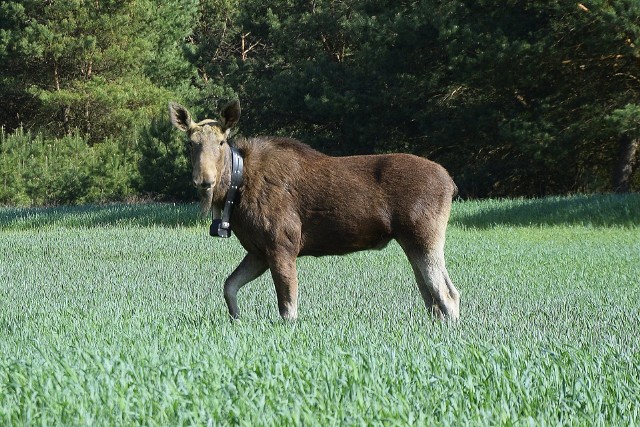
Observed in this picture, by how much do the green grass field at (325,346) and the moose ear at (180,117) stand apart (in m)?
1.57

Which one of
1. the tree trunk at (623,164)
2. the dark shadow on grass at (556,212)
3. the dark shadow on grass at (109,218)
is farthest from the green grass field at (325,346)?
the tree trunk at (623,164)

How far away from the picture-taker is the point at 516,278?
12031 millimetres

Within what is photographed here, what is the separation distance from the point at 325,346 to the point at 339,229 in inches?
67.0

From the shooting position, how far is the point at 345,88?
3006cm

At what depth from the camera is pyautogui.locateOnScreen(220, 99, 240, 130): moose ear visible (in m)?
7.73

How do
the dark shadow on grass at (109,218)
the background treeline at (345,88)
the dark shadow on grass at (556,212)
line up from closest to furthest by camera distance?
the dark shadow on grass at (556,212)
the dark shadow on grass at (109,218)
the background treeline at (345,88)

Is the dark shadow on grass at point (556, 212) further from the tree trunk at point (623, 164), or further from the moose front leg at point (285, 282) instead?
the moose front leg at point (285, 282)

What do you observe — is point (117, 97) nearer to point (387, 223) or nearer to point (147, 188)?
point (147, 188)

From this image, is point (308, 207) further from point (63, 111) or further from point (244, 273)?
point (63, 111)

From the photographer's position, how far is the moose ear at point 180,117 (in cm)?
781

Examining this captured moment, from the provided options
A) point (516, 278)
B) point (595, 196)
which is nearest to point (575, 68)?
point (595, 196)

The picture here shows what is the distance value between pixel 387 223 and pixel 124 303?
9.82ft

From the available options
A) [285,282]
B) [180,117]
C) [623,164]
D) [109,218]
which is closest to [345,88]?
[623,164]

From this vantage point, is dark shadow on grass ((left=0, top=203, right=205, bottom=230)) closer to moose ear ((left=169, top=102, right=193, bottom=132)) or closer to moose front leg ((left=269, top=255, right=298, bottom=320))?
moose ear ((left=169, top=102, right=193, bottom=132))
